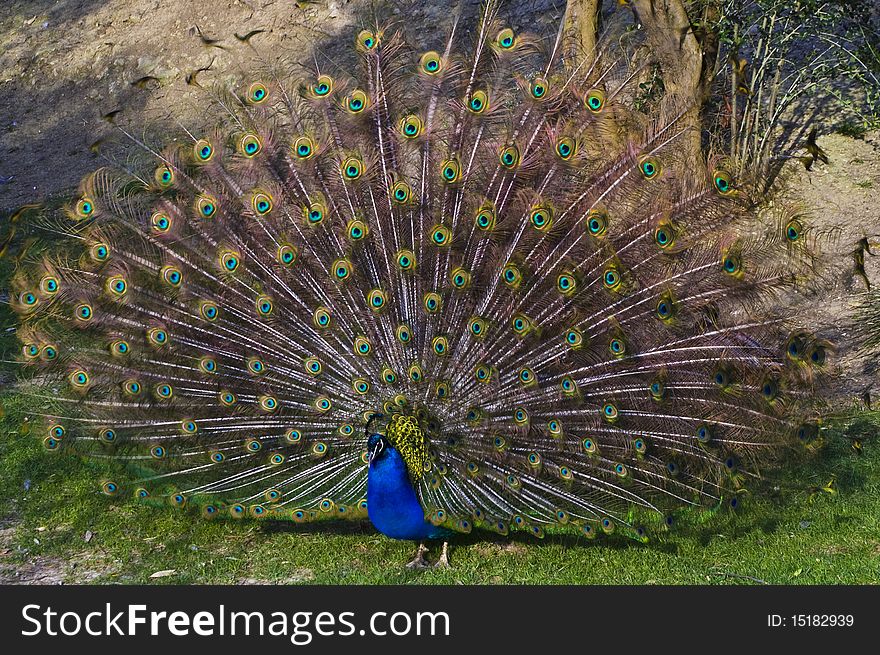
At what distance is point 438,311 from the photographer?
556 cm

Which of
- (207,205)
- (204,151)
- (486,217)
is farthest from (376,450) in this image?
(204,151)

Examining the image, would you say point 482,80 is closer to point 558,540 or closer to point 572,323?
point 572,323

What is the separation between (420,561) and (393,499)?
2.26 feet

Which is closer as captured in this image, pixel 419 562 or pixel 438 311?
pixel 438 311

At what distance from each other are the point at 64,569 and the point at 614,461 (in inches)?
135

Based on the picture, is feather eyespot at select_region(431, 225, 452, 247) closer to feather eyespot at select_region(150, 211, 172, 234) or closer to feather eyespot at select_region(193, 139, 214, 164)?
feather eyespot at select_region(193, 139, 214, 164)

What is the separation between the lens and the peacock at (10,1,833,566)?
539 cm

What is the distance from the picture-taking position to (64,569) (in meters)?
6.34

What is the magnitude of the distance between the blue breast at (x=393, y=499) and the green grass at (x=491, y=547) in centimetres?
44

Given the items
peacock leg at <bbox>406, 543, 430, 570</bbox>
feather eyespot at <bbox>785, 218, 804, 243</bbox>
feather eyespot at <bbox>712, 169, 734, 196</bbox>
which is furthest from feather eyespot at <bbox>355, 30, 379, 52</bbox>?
peacock leg at <bbox>406, 543, 430, 570</bbox>

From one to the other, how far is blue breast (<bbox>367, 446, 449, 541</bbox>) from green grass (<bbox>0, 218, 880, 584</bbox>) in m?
0.44

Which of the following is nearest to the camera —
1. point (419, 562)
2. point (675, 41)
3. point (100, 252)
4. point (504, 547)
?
point (100, 252)

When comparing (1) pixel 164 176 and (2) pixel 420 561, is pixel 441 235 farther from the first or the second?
(2) pixel 420 561

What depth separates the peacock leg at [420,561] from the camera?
20.0 feet
